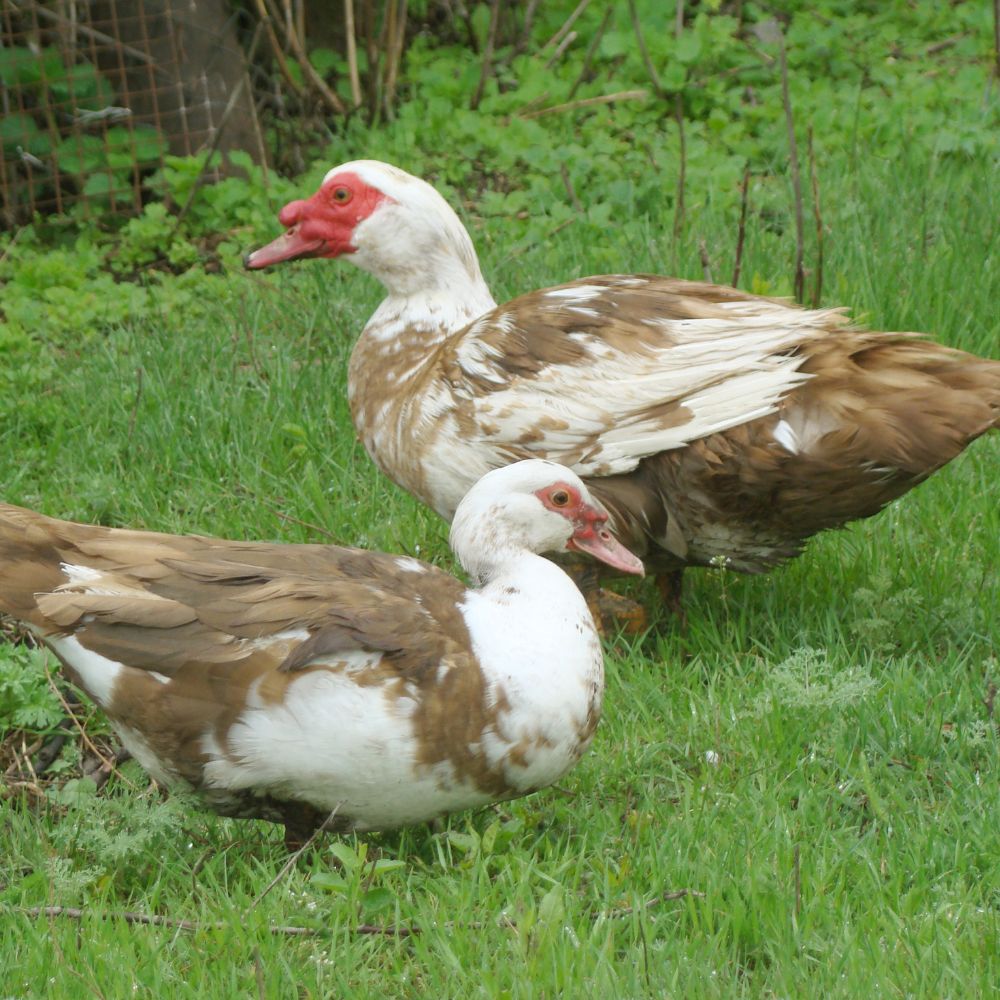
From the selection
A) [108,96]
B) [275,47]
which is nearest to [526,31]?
[275,47]

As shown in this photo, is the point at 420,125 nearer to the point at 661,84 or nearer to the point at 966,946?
the point at 661,84

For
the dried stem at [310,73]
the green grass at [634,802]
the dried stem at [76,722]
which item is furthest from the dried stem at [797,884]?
the dried stem at [310,73]

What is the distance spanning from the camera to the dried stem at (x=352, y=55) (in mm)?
7707

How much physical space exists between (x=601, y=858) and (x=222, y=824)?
0.93m

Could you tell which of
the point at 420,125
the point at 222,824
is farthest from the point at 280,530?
the point at 420,125

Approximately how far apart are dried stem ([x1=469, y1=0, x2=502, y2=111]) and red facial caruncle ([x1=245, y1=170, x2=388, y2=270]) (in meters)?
3.40

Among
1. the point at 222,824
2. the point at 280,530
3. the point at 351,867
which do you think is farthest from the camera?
the point at 280,530

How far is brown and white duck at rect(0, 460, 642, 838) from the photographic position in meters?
3.07

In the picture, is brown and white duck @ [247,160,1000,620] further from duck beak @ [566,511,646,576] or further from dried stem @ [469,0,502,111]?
dried stem @ [469,0,502,111]

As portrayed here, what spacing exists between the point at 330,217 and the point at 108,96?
123 inches

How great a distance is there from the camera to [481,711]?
10.2ft

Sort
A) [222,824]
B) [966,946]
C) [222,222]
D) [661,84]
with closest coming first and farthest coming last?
[966,946] < [222,824] < [222,222] < [661,84]

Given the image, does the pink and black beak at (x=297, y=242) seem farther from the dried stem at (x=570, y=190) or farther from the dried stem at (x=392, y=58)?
the dried stem at (x=392, y=58)

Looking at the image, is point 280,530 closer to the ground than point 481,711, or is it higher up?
closer to the ground
